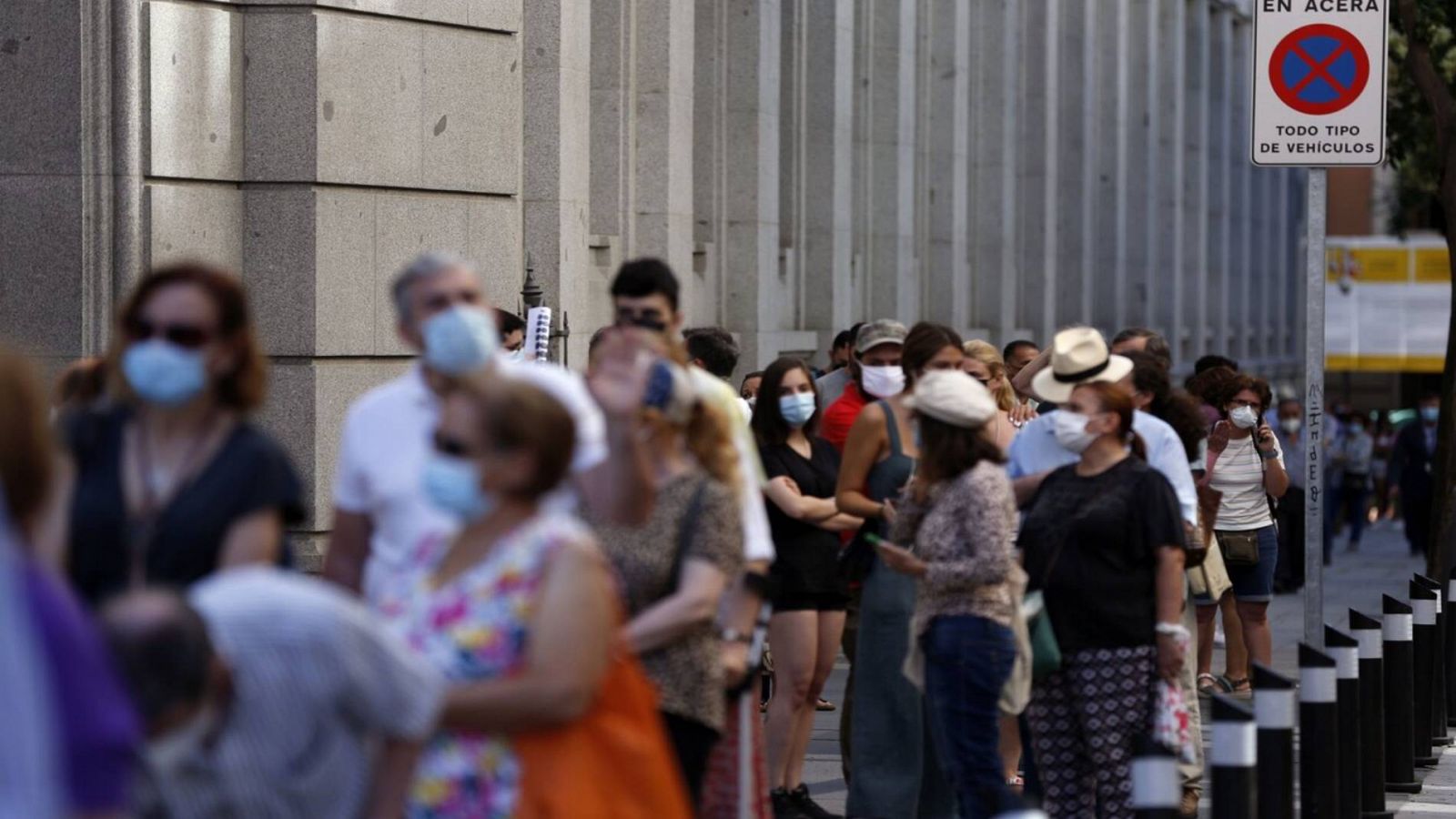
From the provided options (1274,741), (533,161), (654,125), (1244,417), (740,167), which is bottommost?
(1274,741)

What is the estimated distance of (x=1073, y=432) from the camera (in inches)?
357

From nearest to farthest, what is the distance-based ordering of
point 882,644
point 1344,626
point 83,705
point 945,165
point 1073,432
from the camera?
1. point 83,705
2. point 1073,432
3. point 882,644
4. point 1344,626
5. point 945,165

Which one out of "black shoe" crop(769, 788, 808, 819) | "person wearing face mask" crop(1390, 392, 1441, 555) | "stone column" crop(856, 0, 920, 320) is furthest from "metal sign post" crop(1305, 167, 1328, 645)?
"person wearing face mask" crop(1390, 392, 1441, 555)

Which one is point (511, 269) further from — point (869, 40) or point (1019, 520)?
point (869, 40)

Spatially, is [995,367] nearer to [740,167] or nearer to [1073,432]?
[1073,432]

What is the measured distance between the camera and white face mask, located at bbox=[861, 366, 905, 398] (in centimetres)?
1086

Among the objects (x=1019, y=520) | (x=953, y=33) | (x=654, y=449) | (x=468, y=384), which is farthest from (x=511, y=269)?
(x=953, y=33)

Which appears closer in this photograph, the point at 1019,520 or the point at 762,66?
the point at 1019,520

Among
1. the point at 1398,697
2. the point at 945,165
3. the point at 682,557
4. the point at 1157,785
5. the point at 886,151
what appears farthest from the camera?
the point at 945,165

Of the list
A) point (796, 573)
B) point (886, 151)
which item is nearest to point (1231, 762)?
point (796, 573)

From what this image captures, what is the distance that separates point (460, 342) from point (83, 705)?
6.81ft

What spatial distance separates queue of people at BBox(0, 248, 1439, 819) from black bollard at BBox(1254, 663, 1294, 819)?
0.53 meters

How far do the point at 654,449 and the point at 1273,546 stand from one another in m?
8.56

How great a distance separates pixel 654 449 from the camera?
6.61 m
